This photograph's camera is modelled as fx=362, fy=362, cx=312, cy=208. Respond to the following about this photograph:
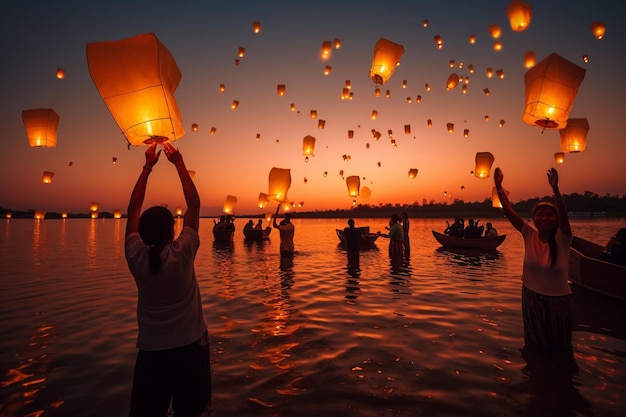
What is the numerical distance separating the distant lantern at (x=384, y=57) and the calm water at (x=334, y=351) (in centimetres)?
573

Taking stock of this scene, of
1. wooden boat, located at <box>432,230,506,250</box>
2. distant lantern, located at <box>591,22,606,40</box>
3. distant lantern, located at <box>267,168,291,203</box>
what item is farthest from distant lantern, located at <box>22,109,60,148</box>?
wooden boat, located at <box>432,230,506,250</box>

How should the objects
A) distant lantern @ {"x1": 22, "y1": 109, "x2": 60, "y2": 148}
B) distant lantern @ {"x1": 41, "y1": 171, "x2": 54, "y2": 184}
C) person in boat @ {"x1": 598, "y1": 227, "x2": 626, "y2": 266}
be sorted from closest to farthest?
person in boat @ {"x1": 598, "y1": 227, "x2": 626, "y2": 266}, distant lantern @ {"x1": 22, "y1": 109, "x2": 60, "y2": 148}, distant lantern @ {"x1": 41, "y1": 171, "x2": 54, "y2": 184}

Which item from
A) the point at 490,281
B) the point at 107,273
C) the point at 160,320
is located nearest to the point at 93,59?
the point at 160,320

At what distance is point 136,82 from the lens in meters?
3.34

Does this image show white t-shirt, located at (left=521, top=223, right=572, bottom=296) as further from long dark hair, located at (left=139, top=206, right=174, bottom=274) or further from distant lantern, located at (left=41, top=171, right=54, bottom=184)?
distant lantern, located at (left=41, top=171, right=54, bottom=184)

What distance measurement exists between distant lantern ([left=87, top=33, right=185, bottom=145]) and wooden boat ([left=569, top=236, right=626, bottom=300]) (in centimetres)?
913

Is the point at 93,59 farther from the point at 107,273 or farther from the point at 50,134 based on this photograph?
the point at 107,273

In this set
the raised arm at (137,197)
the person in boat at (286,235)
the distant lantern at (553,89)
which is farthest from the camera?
the person in boat at (286,235)

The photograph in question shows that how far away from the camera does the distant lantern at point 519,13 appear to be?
855 cm

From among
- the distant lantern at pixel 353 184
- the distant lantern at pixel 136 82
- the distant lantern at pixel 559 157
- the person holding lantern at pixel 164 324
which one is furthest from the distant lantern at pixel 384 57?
the distant lantern at pixel 559 157

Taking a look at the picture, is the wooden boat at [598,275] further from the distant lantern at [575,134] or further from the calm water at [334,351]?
the distant lantern at [575,134]

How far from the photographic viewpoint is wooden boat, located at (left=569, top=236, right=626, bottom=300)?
7.63 meters

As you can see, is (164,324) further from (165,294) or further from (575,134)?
(575,134)

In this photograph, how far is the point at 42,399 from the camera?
3.92 m
